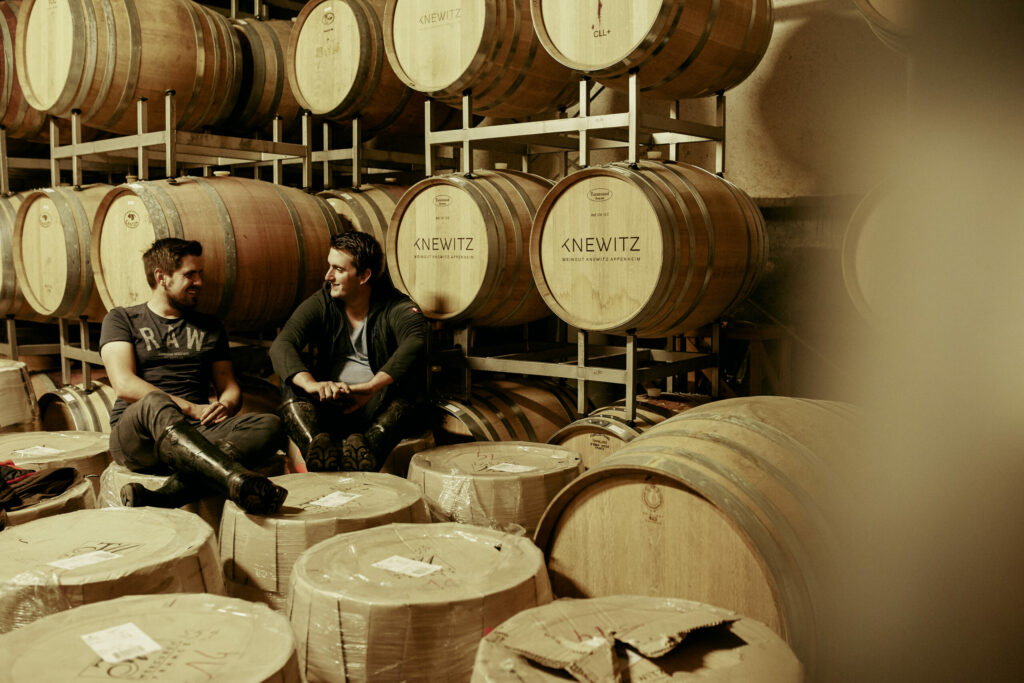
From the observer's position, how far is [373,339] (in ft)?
14.4

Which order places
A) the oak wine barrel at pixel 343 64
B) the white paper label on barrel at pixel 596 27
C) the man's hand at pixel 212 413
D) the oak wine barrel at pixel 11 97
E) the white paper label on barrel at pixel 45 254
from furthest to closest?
the oak wine barrel at pixel 11 97, the oak wine barrel at pixel 343 64, the white paper label on barrel at pixel 45 254, the man's hand at pixel 212 413, the white paper label on barrel at pixel 596 27

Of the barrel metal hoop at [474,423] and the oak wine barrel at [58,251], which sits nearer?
the barrel metal hoop at [474,423]

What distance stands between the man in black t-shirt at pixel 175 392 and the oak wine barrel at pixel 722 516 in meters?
1.61

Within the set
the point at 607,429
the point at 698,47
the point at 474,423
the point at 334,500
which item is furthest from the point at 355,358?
the point at 698,47

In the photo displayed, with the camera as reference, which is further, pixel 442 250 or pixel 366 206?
pixel 366 206

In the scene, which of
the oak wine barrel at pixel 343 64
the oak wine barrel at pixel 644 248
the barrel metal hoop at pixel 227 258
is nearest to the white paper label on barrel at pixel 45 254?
the barrel metal hoop at pixel 227 258

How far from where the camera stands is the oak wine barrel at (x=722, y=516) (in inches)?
71.8

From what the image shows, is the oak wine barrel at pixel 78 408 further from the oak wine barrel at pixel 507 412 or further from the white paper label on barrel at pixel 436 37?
the white paper label on barrel at pixel 436 37

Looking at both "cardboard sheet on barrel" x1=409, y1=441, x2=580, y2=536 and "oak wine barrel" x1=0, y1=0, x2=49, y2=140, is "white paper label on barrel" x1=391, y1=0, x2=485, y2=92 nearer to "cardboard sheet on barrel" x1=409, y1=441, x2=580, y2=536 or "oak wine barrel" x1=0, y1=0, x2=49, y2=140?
"cardboard sheet on barrel" x1=409, y1=441, x2=580, y2=536

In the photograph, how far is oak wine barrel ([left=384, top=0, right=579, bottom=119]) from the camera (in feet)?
14.6

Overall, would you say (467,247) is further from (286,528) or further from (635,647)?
(635,647)

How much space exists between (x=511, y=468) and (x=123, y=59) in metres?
3.73

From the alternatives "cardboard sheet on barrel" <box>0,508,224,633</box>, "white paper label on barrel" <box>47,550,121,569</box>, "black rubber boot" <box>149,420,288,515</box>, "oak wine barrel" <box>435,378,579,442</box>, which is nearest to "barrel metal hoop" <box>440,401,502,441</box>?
"oak wine barrel" <box>435,378,579,442</box>

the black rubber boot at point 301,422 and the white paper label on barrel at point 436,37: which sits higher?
the white paper label on barrel at point 436,37
